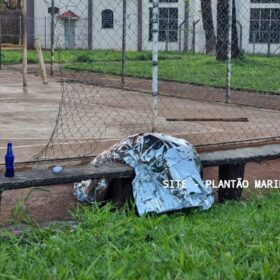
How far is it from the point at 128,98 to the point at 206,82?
4222 mm

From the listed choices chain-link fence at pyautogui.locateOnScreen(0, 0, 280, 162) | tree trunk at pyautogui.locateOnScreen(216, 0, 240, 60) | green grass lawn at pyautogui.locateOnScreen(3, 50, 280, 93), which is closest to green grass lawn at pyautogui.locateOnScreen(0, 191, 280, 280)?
chain-link fence at pyautogui.locateOnScreen(0, 0, 280, 162)

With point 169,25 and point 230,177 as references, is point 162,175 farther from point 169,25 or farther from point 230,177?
point 169,25

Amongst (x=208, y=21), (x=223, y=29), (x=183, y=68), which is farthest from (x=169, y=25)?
(x=223, y=29)

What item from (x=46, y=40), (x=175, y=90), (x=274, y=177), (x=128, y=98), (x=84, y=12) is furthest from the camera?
(x=84, y=12)

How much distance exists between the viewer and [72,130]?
10.5m

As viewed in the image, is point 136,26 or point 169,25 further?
point 169,25

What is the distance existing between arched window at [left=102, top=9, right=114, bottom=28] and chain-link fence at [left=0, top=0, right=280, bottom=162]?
0.25 ft

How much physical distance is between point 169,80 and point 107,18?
582 inches

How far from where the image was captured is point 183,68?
937 inches

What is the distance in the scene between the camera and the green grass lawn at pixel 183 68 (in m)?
19.2

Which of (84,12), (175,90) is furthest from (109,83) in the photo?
(84,12)

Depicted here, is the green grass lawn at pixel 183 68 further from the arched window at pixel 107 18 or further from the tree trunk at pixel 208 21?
the arched window at pixel 107 18

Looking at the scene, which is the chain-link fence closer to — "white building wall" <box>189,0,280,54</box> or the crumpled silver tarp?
"white building wall" <box>189,0,280,54</box>

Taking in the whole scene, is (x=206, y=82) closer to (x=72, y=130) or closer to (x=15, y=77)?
(x=15, y=77)
